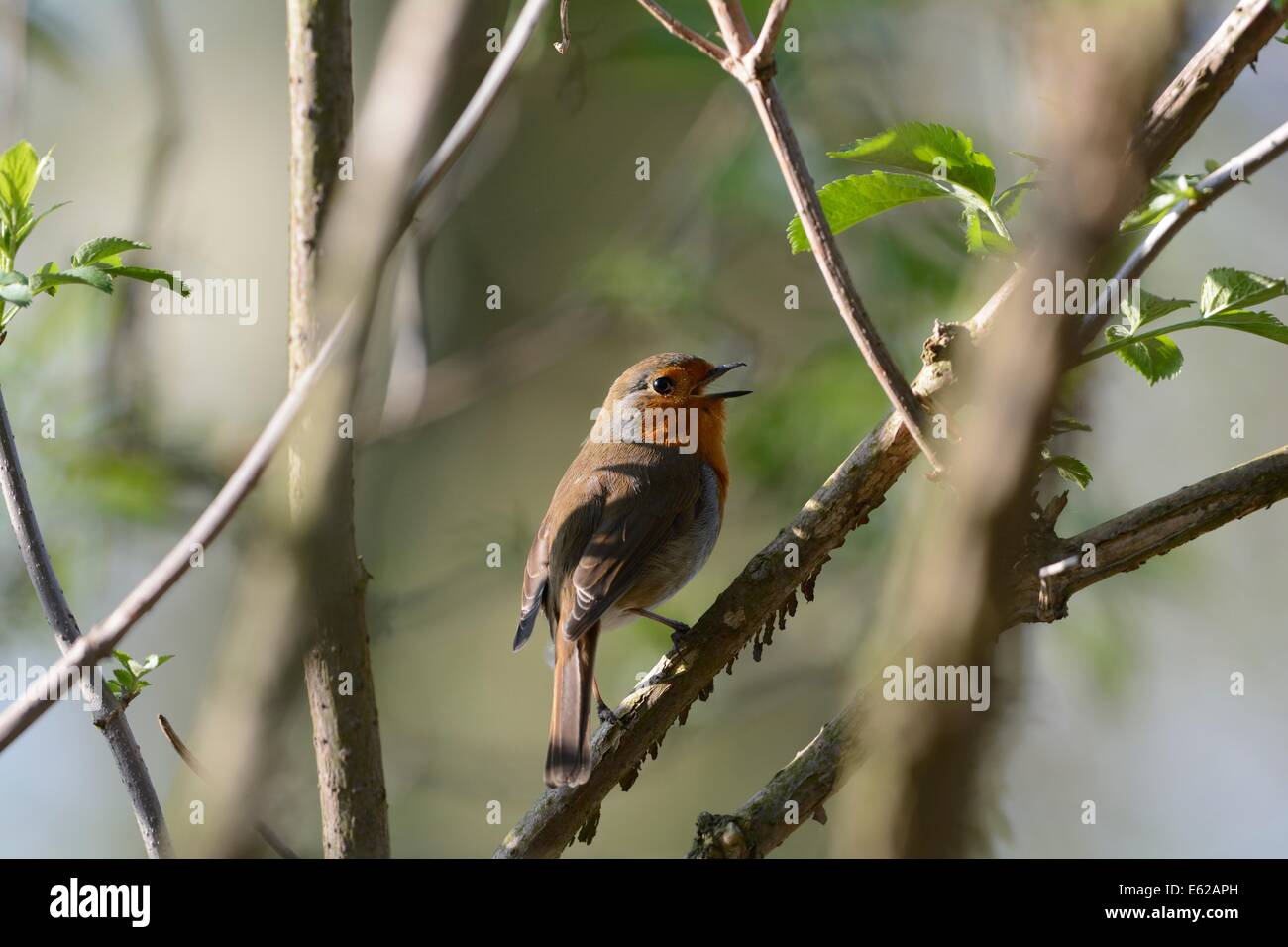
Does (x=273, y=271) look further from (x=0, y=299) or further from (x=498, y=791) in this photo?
(x=0, y=299)

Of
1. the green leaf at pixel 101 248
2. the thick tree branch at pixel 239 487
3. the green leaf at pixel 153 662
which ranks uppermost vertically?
the green leaf at pixel 101 248

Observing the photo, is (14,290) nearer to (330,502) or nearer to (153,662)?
(330,502)

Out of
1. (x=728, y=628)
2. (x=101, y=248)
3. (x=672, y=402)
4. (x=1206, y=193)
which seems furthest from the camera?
(x=672, y=402)

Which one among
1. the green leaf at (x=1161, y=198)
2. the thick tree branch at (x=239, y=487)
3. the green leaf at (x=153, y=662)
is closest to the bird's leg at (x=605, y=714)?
the green leaf at (x=153, y=662)

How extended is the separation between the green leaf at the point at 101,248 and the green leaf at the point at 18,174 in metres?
0.19

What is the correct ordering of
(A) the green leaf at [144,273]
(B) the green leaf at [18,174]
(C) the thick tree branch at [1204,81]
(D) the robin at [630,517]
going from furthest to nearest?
(D) the robin at [630,517] → (B) the green leaf at [18,174] → (A) the green leaf at [144,273] → (C) the thick tree branch at [1204,81]

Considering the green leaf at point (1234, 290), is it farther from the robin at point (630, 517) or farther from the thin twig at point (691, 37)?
the robin at point (630, 517)

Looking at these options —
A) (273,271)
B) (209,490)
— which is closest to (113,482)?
(209,490)

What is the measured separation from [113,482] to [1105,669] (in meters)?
3.72

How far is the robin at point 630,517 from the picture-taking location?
150 inches

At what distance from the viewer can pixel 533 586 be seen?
411 centimetres

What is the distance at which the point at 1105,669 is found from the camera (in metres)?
4.51

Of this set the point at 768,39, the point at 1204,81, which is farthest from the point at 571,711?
the point at 1204,81

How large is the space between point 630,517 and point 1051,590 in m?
2.44
